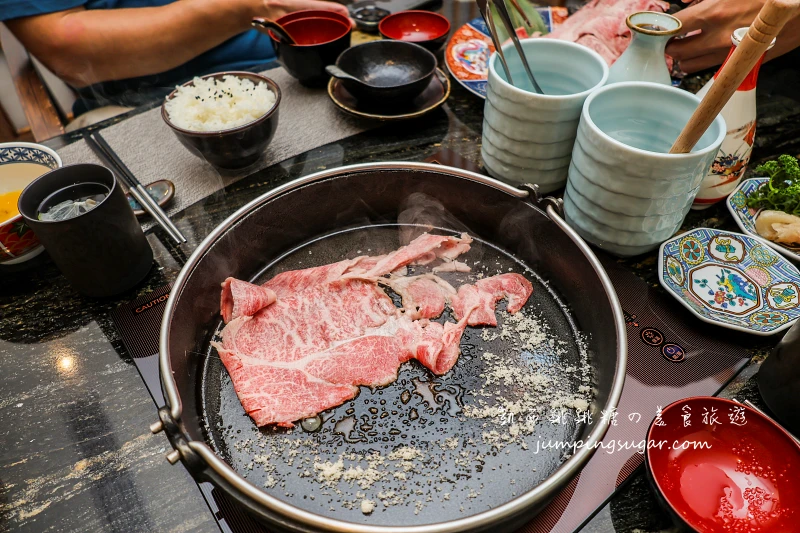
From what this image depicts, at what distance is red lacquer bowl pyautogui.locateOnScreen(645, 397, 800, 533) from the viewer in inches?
41.3

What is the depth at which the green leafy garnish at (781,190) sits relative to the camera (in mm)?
1660

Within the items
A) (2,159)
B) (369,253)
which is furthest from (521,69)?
(2,159)

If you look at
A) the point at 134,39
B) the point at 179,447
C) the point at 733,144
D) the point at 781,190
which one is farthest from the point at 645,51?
the point at 134,39

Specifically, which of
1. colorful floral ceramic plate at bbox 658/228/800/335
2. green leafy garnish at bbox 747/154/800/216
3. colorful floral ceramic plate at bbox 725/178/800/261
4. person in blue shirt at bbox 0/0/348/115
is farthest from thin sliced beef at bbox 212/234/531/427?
person in blue shirt at bbox 0/0/348/115

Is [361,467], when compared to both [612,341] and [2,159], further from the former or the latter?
[2,159]

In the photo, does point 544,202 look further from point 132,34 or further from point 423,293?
point 132,34

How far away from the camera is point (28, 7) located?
94.7 inches

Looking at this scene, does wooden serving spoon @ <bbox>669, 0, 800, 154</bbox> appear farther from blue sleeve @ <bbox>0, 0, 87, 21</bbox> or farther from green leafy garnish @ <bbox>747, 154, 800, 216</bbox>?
blue sleeve @ <bbox>0, 0, 87, 21</bbox>

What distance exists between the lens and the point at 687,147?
1.37 meters

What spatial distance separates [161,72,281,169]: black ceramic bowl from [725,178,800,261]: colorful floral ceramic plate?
1748mm

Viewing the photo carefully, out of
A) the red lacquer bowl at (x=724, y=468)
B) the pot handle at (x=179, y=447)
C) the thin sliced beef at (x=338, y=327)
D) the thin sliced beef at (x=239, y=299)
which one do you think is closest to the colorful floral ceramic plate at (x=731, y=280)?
the red lacquer bowl at (x=724, y=468)

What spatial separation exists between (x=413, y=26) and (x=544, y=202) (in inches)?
66.9

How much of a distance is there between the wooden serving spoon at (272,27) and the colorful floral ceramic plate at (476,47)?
0.79 m

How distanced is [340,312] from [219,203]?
0.77 metres
